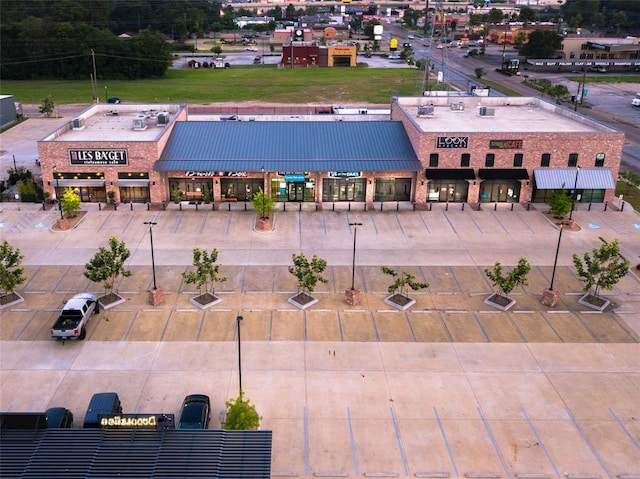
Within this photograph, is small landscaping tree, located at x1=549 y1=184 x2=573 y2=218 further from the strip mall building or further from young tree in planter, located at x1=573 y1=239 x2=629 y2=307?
young tree in planter, located at x1=573 y1=239 x2=629 y2=307

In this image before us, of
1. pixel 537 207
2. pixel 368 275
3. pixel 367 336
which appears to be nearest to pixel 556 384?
pixel 367 336

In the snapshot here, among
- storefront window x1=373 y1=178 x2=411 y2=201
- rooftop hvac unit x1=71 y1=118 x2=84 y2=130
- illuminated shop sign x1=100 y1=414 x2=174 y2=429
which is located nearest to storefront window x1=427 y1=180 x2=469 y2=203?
storefront window x1=373 y1=178 x2=411 y2=201

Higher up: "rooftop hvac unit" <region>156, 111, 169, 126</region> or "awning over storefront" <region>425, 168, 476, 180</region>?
"rooftop hvac unit" <region>156, 111, 169, 126</region>

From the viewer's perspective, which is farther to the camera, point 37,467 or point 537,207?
point 537,207

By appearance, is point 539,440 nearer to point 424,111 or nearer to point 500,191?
point 500,191

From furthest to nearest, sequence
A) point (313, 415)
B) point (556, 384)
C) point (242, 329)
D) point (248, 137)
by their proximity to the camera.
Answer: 1. point (248, 137)
2. point (242, 329)
3. point (556, 384)
4. point (313, 415)

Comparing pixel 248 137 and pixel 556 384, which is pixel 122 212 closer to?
pixel 248 137

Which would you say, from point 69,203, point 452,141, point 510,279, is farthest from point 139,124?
point 510,279
